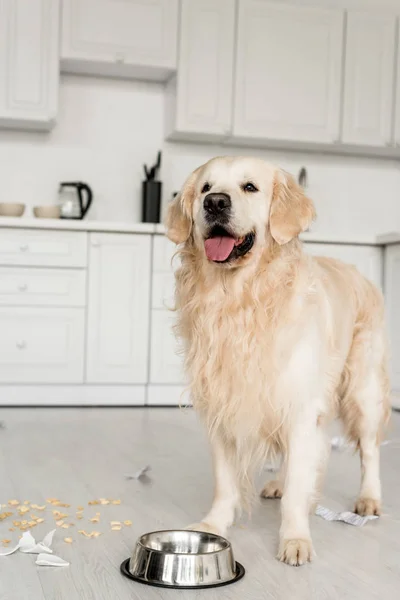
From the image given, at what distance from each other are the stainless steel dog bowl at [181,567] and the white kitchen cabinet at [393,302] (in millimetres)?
3127

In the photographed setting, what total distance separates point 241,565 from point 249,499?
1.15ft

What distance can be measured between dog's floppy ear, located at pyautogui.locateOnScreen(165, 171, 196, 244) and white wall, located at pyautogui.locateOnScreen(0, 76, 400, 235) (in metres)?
3.14

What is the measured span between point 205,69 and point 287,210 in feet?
10.5

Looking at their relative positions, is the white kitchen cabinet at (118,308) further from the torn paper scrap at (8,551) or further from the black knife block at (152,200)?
the torn paper scrap at (8,551)

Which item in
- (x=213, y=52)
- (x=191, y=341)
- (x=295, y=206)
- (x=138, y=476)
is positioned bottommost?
(x=138, y=476)

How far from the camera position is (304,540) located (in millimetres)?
1980

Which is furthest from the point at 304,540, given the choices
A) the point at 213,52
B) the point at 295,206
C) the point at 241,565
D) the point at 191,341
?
the point at 213,52

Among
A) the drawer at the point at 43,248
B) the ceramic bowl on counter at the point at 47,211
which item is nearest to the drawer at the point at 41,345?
the drawer at the point at 43,248

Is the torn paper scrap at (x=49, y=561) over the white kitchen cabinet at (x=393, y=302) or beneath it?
beneath

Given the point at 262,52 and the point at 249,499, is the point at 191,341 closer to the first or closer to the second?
the point at 249,499

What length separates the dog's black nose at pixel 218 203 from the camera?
1.98 metres

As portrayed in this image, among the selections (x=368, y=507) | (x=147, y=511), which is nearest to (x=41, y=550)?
(x=147, y=511)

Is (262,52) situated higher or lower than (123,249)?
higher

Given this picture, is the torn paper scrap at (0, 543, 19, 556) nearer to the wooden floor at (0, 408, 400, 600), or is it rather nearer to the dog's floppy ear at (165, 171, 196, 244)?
the wooden floor at (0, 408, 400, 600)
